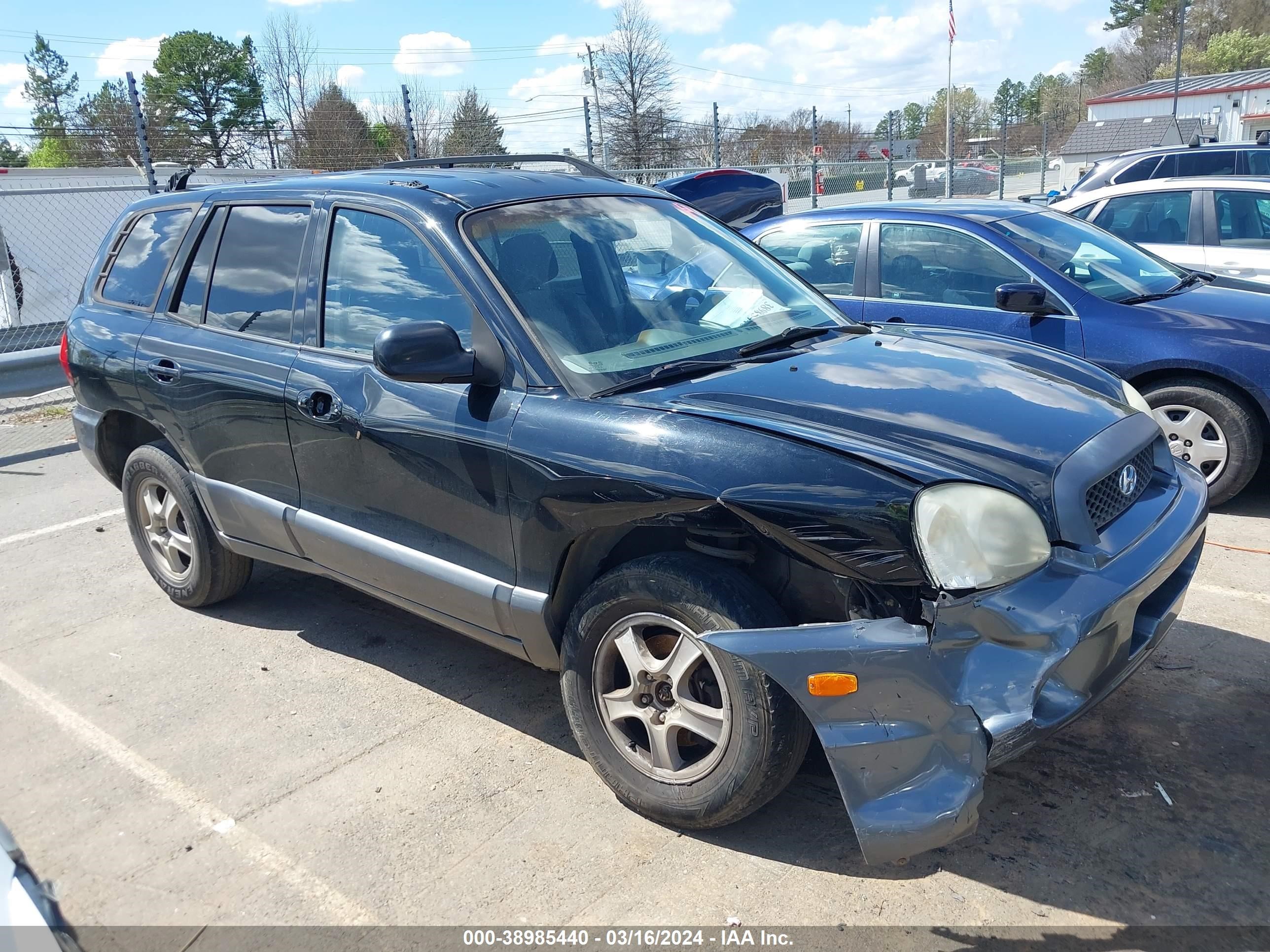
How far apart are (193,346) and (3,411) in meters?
7.16

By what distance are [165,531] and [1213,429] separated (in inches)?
209

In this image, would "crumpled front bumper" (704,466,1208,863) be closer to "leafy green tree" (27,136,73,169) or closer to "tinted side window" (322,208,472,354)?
"tinted side window" (322,208,472,354)

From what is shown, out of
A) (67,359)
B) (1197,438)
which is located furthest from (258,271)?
(1197,438)

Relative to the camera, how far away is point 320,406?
3666 millimetres

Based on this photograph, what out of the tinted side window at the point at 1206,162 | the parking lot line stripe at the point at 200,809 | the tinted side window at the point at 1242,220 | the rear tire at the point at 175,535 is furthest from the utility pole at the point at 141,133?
the tinted side window at the point at 1206,162

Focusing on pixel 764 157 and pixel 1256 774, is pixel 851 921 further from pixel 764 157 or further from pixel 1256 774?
pixel 764 157

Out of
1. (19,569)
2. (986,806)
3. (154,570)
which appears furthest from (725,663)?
(19,569)

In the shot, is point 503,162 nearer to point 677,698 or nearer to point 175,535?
point 175,535

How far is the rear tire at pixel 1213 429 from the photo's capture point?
531 centimetres

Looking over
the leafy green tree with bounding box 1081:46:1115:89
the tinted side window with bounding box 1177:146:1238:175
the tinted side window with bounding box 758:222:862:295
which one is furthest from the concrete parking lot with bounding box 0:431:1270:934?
the leafy green tree with bounding box 1081:46:1115:89

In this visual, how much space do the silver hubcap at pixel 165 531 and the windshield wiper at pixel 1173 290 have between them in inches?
194

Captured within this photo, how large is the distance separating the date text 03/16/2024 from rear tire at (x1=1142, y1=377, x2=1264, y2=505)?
3.82 m

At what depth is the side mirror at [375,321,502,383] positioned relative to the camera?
3.02m

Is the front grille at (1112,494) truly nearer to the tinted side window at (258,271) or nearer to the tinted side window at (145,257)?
the tinted side window at (258,271)
